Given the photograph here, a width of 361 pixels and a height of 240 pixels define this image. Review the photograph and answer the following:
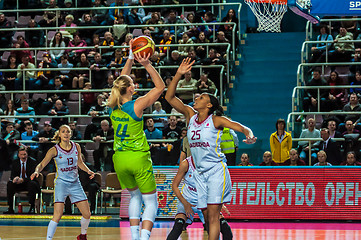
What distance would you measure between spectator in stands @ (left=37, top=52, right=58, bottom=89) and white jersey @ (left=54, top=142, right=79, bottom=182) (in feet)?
28.7

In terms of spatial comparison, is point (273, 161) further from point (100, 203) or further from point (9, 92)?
point (9, 92)

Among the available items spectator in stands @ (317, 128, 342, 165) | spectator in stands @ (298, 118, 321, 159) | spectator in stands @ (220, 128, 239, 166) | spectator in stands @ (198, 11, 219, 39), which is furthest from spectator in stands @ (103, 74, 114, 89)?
spectator in stands @ (317, 128, 342, 165)

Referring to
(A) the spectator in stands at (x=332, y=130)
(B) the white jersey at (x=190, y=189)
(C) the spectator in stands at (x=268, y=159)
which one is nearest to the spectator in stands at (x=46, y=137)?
(C) the spectator in stands at (x=268, y=159)

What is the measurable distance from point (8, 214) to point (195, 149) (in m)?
8.98

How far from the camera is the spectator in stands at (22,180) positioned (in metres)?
16.4

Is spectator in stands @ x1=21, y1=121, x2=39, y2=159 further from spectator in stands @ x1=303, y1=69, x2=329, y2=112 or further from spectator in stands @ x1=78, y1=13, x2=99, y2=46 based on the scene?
spectator in stands @ x1=303, y1=69, x2=329, y2=112

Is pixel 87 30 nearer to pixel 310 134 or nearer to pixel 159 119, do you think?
pixel 159 119

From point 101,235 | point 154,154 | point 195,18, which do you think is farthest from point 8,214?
point 195,18

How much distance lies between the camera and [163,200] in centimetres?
1488

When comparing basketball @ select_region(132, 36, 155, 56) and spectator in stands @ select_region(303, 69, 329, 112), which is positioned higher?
basketball @ select_region(132, 36, 155, 56)

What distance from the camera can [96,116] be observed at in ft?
58.4

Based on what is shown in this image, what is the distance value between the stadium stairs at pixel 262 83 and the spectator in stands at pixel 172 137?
1.90 metres

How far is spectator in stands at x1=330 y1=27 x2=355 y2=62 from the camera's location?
59.2ft

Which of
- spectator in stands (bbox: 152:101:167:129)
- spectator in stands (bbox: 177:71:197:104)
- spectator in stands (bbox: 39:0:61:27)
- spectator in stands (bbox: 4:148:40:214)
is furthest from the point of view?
spectator in stands (bbox: 39:0:61:27)
